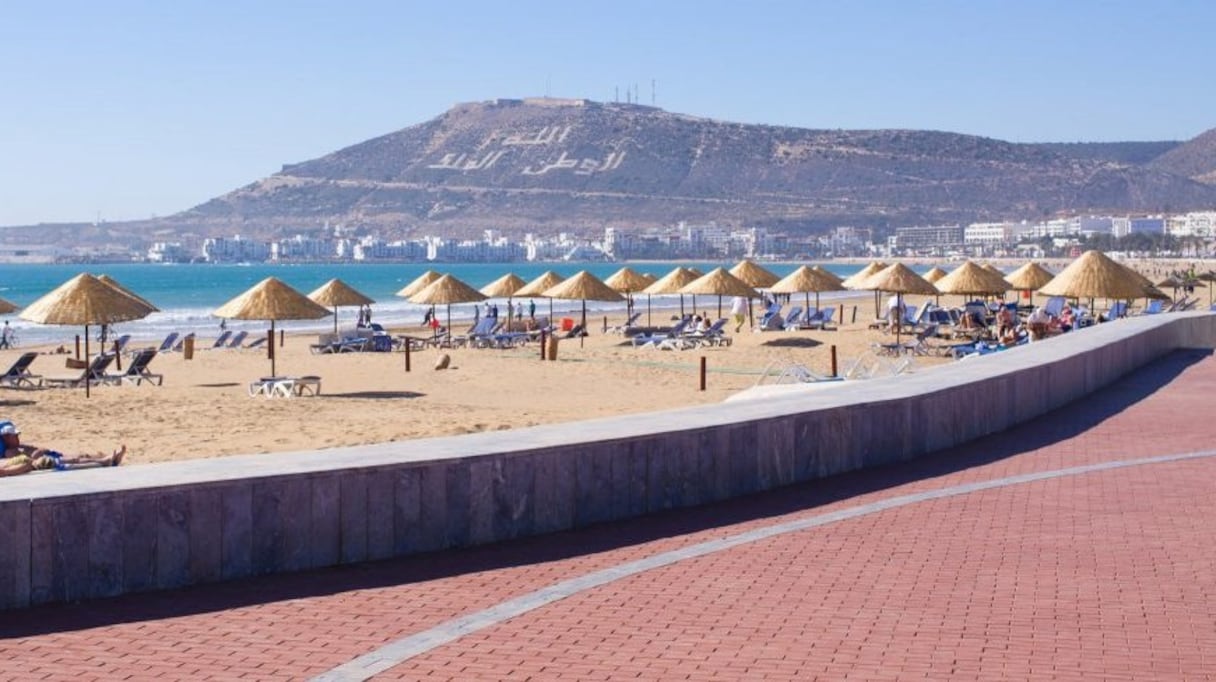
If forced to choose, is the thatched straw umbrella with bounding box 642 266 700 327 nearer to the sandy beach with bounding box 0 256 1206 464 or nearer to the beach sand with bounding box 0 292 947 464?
the sandy beach with bounding box 0 256 1206 464

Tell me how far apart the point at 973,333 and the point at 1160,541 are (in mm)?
21715

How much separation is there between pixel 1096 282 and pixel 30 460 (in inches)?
652

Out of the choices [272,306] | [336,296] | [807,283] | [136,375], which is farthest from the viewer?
[807,283]

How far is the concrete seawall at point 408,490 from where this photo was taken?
5238 mm

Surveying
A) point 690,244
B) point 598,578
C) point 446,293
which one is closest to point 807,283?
point 446,293

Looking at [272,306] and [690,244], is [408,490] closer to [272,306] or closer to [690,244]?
[272,306]

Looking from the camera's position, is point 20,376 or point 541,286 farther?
point 541,286

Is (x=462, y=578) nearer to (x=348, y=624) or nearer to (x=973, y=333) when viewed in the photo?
(x=348, y=624)

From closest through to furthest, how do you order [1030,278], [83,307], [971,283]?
[83,307], [971,283], [1030,278]

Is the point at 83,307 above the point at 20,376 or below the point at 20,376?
above

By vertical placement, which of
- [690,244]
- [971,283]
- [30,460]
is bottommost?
[30,460]

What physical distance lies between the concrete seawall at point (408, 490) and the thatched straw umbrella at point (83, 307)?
10701 mm

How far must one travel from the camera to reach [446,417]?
15609 mm

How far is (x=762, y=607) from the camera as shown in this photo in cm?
520
